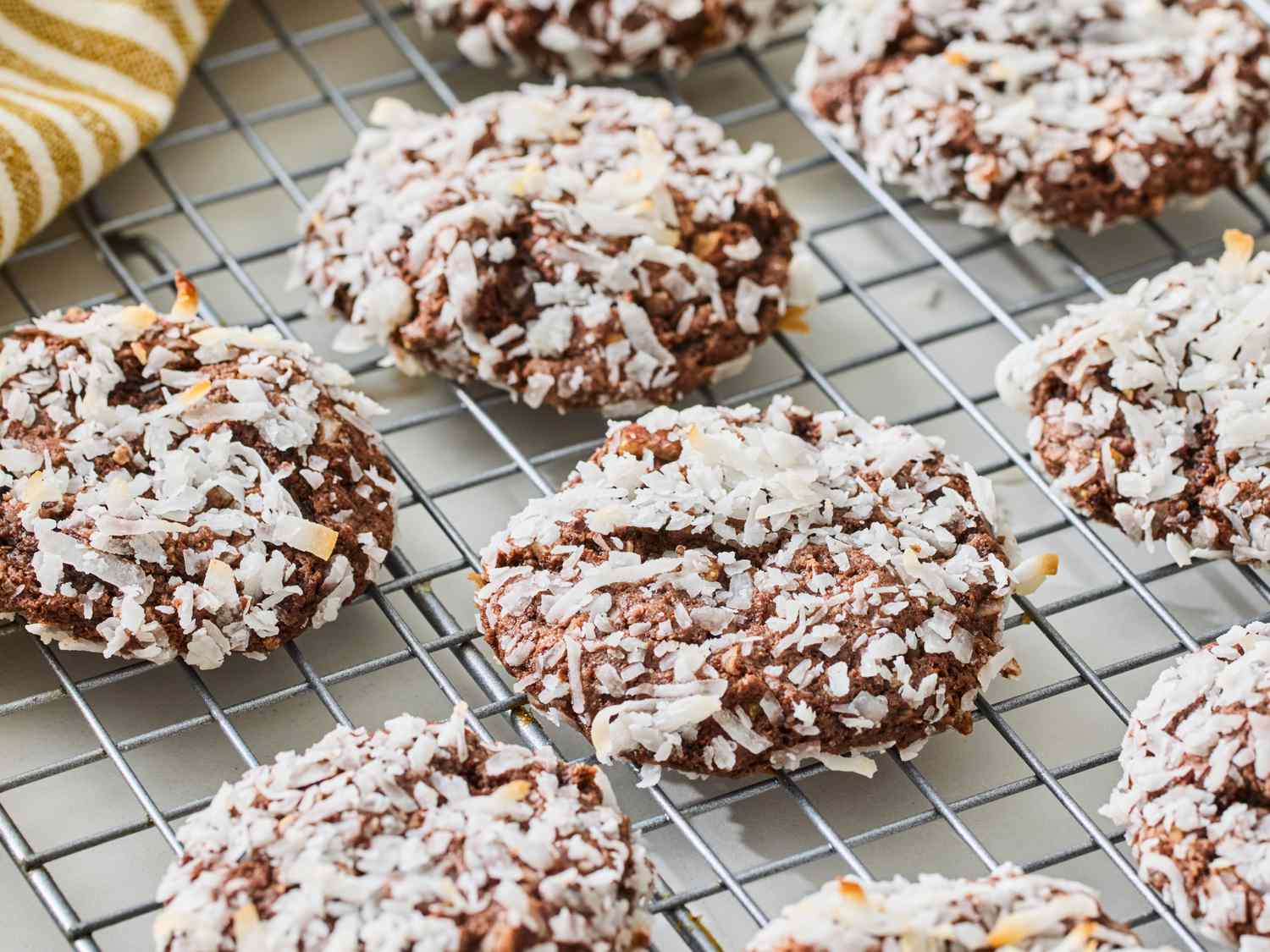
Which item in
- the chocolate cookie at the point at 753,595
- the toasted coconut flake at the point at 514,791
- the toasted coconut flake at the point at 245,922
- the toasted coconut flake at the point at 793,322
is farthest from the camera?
the toasted coconut flake at the point at 793,322

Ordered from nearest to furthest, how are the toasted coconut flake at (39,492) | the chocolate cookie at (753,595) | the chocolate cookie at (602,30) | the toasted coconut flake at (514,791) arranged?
the toasted coconut flake at (514,791) → the chocolate cookie at (753,595) → the toasted coconut flake at (39,492) → the chocolate cookie at (602,30)

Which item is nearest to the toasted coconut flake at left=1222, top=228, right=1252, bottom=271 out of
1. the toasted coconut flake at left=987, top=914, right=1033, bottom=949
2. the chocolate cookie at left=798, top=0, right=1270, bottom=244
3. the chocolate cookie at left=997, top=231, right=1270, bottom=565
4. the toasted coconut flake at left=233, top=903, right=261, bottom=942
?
the chocolate cookie at left=997, top=231, right=1270, bottom=565

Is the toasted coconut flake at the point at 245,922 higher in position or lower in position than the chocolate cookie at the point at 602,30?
lower

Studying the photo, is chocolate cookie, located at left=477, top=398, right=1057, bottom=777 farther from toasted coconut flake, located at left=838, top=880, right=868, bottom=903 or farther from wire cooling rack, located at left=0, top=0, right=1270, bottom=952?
toasted coconut flake, located at left=838, top=880, right=868, bottom=903

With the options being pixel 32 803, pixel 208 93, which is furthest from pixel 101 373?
pixel 208 93

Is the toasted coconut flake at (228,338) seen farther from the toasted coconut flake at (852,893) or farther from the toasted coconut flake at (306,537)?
the toasted coconut flake at (852,893)

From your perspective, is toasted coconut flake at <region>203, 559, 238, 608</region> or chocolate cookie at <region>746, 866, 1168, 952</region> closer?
chocolate cookie at <region>746, 866, 1168, 952</region>

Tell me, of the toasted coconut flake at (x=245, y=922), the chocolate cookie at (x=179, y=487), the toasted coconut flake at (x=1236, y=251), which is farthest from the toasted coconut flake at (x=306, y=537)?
the toasted coconut flake at (x=1236, y=251)

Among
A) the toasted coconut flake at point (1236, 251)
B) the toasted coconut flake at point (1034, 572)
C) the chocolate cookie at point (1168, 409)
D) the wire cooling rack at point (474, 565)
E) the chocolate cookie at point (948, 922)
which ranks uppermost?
the toasted coconut flake at point (1236, 251)
